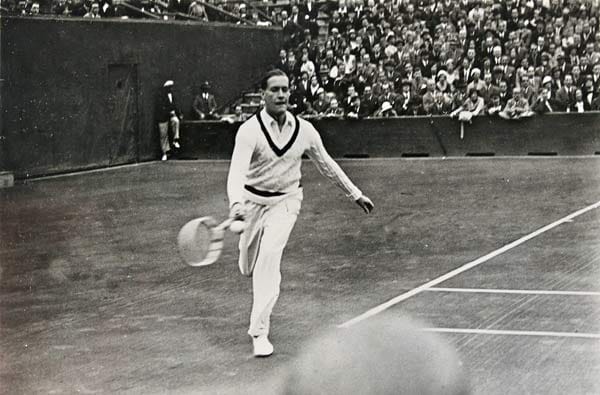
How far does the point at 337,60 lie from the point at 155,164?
5.81 meters

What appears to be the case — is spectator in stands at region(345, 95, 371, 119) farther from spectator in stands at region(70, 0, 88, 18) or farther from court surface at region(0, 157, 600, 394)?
court surface at region(0, 157, 600, 394)

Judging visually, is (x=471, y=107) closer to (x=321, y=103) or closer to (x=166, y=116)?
(x=321, y=103)

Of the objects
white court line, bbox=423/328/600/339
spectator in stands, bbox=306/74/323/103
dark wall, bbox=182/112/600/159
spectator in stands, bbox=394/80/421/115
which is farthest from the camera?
spectator in stands, bbox=306/74/323/103

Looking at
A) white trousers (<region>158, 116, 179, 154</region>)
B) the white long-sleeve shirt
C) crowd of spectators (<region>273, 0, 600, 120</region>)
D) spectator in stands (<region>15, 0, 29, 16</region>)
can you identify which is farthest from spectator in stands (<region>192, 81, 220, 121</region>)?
the white long-sleeve shirt

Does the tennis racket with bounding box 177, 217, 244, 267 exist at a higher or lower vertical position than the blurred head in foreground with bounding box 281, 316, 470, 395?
higher

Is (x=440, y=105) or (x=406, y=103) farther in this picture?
(x=406, y=103)

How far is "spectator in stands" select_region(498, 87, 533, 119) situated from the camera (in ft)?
88.5

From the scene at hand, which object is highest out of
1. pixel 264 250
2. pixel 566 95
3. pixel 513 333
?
pixel 566 95

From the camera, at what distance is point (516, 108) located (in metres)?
27.1

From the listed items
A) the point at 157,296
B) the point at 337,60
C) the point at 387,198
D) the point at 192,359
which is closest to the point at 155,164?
the point at 337,60

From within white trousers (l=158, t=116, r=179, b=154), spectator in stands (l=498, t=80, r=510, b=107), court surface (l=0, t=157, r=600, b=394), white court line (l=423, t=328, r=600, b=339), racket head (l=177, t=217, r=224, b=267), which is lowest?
court surface (l=0, t=157, r=600, b=394)

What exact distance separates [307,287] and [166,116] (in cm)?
1968

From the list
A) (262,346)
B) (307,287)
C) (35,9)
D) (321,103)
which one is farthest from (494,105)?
(262,346)

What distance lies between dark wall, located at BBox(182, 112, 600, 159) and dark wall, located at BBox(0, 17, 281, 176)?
259 centimetres
